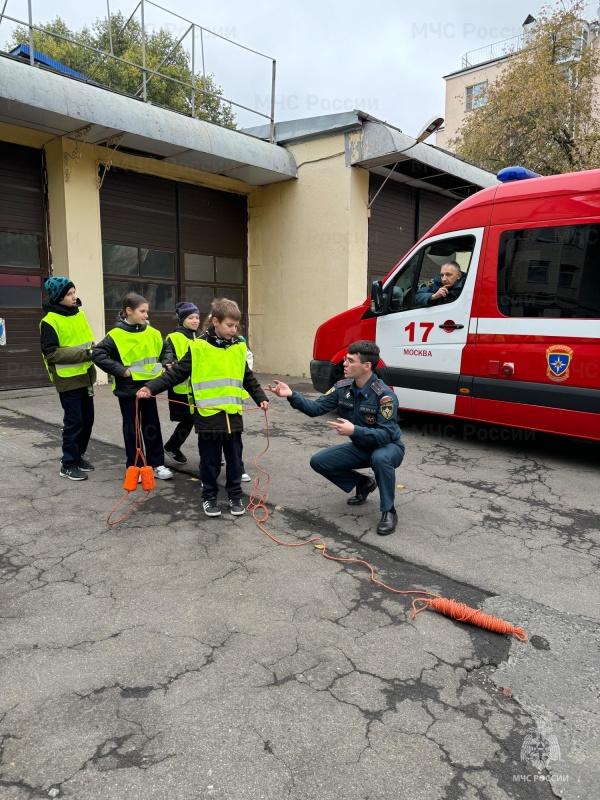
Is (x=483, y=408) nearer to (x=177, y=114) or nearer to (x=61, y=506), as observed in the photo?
(x=61, y=506)

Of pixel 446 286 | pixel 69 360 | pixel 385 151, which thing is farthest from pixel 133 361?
pixel 385 151

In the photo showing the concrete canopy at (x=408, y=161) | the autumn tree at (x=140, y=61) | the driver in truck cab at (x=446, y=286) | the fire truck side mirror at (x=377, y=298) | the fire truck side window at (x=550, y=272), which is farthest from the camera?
the autumn tree at (x=140, y=61)

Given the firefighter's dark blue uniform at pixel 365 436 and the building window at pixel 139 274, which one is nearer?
the firefighter's dark blue uniform at pixel 365 436

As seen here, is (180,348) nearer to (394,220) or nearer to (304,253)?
(304,253)

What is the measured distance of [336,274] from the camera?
11.2m

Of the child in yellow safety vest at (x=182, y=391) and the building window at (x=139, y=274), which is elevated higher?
the building window at (x=139, y=274)

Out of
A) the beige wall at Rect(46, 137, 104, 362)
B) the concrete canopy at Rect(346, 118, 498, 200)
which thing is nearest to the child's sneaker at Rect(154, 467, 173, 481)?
the beige wall at Rect(46, 137, 104, 362)

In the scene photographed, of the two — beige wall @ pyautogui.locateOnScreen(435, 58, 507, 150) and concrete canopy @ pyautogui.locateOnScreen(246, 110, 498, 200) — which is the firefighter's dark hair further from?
beige wall @ pyautogui.locateOnScreen(435, 58, 507, 150)

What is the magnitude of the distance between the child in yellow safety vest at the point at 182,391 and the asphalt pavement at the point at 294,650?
749 millimetres

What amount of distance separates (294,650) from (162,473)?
2743 millimetres

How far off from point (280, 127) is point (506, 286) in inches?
314

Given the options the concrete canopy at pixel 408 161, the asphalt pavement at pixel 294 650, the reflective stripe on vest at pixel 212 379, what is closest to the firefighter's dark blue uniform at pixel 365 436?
the asphalt pavement at pixel 294 650

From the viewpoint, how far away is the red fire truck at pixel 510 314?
16.7 feet

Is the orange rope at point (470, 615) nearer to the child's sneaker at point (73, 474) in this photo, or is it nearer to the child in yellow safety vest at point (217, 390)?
the child in yellow safety vest at point (217, 390)
